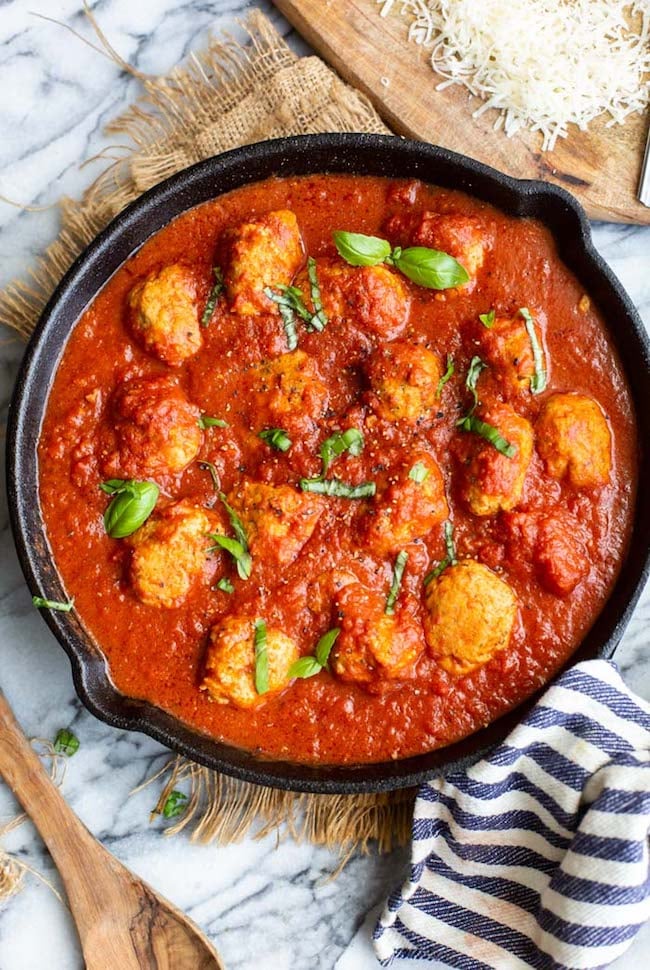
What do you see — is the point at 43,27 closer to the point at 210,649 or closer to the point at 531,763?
the point at 210,649

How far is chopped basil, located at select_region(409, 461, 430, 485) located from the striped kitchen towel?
0.90 m

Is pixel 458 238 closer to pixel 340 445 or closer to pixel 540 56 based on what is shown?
pixel 340 445

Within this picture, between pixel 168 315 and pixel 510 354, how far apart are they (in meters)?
1.33

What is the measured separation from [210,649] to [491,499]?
1205 millimetres

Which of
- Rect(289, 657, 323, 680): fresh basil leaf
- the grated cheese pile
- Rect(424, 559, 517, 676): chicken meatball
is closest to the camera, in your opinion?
Rect(424, 559, 517, 676): chicken meatball

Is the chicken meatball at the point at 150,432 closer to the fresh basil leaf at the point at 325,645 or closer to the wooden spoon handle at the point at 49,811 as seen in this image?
the fresh basil leaf at the point at 325,645

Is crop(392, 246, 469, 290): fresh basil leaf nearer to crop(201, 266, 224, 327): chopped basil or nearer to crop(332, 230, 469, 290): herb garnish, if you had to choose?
crop(332, 230, 469, 290): herb garnish

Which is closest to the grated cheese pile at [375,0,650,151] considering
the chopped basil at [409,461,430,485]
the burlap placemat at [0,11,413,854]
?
the burlap placemat at [0,11,413,854]

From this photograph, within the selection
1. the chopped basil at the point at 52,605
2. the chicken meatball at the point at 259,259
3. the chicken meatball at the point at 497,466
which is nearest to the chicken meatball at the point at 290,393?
the chicken meatball at the point at 259,259

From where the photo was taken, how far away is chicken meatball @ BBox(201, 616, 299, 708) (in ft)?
12.2

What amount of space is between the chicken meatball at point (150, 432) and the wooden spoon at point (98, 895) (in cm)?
125

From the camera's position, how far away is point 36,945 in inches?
173

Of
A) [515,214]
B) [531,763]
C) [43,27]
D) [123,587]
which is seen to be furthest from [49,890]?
[43,27]

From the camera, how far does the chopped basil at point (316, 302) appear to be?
153 inches
